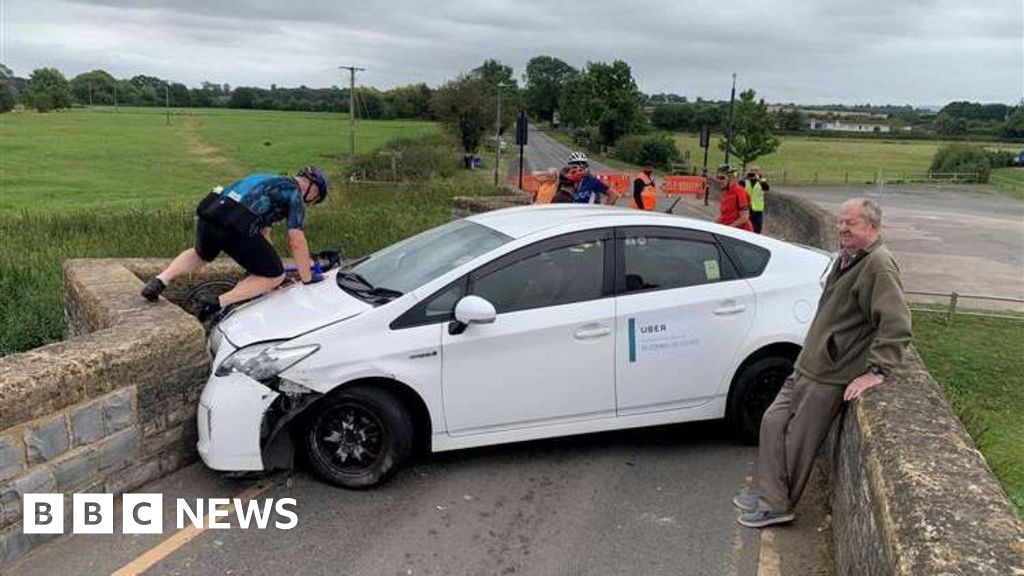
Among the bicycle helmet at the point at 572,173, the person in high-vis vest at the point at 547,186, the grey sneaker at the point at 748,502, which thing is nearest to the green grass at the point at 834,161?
the person in high-vis vest at the point at 547,186

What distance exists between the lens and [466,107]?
224ft

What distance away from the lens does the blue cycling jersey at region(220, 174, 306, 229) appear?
572cm

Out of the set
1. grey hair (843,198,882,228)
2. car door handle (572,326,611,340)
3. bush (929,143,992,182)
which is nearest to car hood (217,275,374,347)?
car door handle (572,326,611,340)

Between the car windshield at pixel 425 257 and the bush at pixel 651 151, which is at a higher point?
the bush at pixel 651 151

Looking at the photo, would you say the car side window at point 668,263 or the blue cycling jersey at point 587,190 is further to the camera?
the blue cycling jersey at point 587,190

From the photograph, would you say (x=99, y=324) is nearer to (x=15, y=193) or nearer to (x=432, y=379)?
(x=432, y=379)

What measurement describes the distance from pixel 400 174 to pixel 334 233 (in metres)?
38.9

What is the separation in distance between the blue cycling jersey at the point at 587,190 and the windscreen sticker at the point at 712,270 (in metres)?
3.47

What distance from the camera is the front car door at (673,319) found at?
16.3 ft

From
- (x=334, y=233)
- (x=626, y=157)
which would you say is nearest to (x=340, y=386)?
(x=334, y=233)

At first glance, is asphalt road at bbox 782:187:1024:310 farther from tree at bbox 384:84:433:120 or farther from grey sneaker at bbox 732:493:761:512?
tree at bbox 384:84:433:120

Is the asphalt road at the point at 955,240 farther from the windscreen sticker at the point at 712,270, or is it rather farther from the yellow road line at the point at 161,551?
the yellow road line at the point at 161,551

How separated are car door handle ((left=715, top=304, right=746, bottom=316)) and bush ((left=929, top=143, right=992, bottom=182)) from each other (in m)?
71.8

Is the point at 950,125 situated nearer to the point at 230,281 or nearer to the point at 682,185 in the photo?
the point at 682,185
